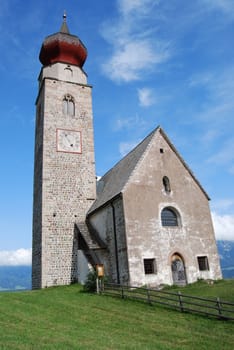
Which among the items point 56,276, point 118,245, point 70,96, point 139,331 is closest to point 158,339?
point 139,331

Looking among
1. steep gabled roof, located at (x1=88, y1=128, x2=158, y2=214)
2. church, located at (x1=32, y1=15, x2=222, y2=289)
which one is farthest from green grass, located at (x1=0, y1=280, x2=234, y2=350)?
steep gabled roof, located at (x1=88, y1=128, x2=158, y2=214)

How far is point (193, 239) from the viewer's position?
22469mm

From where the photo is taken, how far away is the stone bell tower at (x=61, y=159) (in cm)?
2514

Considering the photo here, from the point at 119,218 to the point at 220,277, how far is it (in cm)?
854

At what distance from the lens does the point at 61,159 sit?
28.1m

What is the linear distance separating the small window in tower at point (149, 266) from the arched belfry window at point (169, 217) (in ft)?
9.55

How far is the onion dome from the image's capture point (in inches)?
1227

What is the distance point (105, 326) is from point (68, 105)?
914 inches

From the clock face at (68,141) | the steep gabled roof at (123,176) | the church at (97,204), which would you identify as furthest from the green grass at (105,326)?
the clock face at (68,141)

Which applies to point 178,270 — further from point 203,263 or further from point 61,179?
point 61,179

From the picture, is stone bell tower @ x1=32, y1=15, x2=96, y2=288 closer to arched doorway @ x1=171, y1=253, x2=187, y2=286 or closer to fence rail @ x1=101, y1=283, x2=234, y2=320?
fence rail @ x1=101, y1=283, x2=234, y2=320

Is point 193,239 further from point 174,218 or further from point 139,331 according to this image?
point 139,331

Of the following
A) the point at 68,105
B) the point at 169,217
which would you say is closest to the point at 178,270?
the point at 169,217

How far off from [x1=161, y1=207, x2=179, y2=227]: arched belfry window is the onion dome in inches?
729
